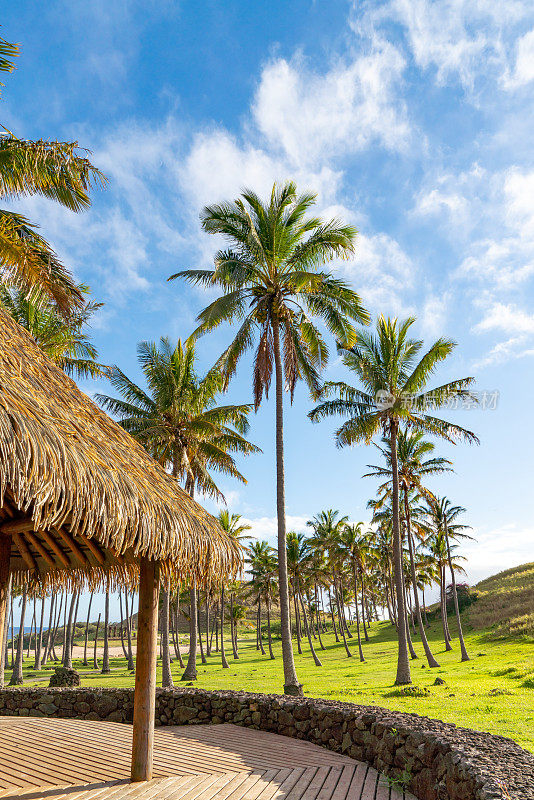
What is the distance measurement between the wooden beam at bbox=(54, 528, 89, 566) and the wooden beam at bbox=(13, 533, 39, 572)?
0.92 meters

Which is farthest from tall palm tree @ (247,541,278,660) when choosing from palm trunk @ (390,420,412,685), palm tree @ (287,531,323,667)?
Answer: palm trunk @ (390,420,412,685)

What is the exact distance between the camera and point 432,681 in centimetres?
1997

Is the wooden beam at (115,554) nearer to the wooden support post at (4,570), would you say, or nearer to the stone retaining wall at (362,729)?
the wooden support post at (4,570)

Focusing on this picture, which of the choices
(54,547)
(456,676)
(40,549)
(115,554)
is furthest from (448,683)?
(115,554)

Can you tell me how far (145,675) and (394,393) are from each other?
15.3m

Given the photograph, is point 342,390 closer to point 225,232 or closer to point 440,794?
point 225,232

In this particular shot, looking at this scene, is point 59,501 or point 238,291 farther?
point 238,291

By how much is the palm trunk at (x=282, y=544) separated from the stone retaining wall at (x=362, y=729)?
4807 millimetres

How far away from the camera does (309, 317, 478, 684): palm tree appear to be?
19.2 meters

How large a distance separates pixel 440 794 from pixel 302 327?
13.5 m

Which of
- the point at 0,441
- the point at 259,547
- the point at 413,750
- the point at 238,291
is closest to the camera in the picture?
the point at 0,441

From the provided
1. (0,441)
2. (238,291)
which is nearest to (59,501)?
(0,441)

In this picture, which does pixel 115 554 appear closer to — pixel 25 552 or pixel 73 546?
pixel 73 546

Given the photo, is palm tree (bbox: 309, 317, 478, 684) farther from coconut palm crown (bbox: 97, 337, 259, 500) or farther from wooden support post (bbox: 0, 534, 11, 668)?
wooden support post (bbox: 0, 534, 11, 668)
